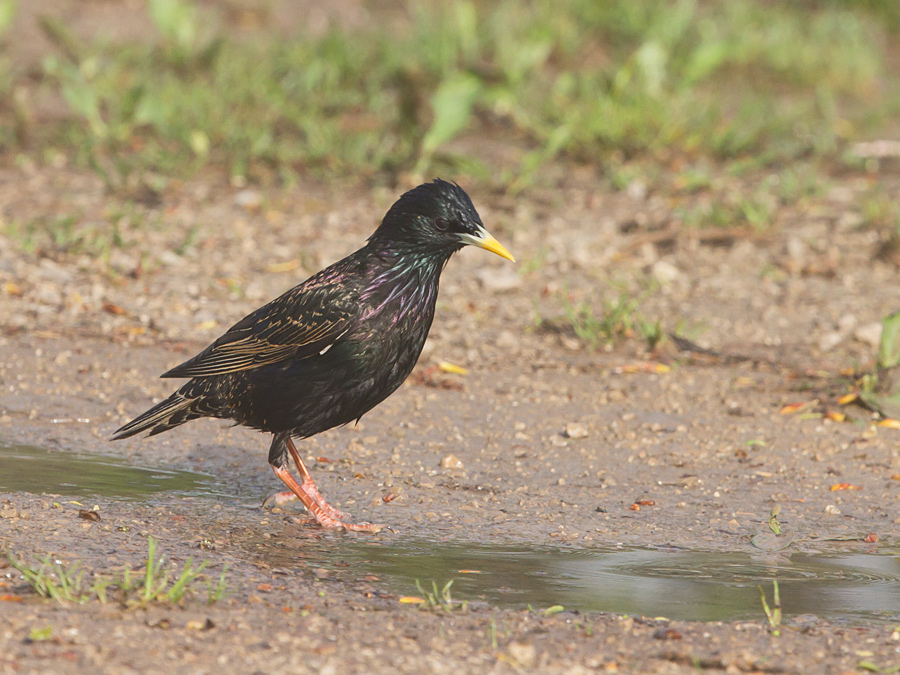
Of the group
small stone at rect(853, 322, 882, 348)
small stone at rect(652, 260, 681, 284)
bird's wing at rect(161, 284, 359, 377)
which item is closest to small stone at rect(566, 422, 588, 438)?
bird's wing at rect(161, 284, 359, 377)

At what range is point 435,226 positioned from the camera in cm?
499

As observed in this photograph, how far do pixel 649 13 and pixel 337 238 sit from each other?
5516 mm

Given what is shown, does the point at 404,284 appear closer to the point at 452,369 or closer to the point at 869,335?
the point at 452,369

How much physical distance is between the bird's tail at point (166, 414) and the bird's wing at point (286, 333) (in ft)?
0.39

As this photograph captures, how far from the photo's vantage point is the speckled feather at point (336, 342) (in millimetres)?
4734

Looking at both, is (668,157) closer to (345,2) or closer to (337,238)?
(337,238)

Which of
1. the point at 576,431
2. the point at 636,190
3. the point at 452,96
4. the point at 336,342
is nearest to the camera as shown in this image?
the point at 336,342

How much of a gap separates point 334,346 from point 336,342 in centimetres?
2

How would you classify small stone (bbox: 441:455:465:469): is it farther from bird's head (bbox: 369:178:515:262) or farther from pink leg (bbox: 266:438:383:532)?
bird's head (bbox: 369:178:515:262)

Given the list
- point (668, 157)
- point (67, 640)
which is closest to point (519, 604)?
point (67, 640)

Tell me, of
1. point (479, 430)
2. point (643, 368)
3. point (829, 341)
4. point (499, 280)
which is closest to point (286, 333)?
point (479, 430)

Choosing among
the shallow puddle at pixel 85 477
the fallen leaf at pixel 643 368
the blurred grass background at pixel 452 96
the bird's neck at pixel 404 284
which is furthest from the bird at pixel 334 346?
the blurred grass background at pixel 452 96

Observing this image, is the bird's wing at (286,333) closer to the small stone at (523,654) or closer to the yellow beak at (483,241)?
the yellow beak at (483,241)

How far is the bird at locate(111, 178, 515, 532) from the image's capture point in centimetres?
473
